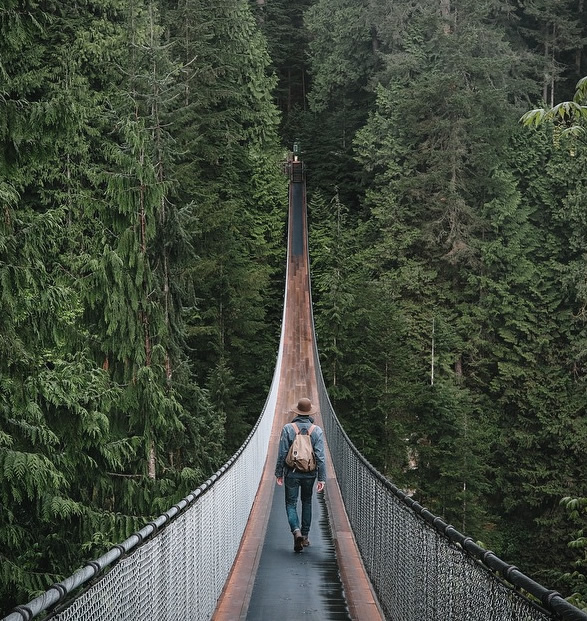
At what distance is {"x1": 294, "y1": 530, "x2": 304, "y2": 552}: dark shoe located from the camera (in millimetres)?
7012

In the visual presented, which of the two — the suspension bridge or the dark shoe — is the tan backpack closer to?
the suspension bridge

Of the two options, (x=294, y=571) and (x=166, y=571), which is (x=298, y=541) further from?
(x=166, y=571)

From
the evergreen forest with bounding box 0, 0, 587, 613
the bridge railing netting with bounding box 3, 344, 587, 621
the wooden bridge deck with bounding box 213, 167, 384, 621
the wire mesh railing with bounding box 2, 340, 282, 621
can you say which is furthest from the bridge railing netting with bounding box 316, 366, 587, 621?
the evergreen forest with bounding box 0, 0, 587, 613

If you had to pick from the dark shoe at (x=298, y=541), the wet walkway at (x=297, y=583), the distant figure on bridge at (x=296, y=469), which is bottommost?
the wet walkway at (x=297, y=583)

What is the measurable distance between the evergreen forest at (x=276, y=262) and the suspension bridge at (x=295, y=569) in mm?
1189

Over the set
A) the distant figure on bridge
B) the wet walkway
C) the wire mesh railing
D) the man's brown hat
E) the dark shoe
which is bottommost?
the wet walkway

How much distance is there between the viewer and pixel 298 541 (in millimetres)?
7051

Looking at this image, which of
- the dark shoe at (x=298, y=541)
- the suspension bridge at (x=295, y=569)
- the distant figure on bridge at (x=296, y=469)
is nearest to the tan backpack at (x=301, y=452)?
the distant figure on bridge at (x=296, y=469)

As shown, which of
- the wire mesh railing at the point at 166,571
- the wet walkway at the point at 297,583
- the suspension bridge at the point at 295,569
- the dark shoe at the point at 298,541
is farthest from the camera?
the dark shoe at the point at 298,541

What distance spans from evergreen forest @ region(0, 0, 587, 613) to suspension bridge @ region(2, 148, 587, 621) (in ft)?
3.90

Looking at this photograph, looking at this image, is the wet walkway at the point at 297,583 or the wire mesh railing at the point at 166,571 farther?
the wet walkway at the point at 297,583

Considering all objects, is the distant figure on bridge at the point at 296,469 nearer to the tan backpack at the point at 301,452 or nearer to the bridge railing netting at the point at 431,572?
the tan backpack at the point at 301,452

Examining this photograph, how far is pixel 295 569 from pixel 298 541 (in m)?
0.44

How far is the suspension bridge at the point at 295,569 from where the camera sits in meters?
2.56
